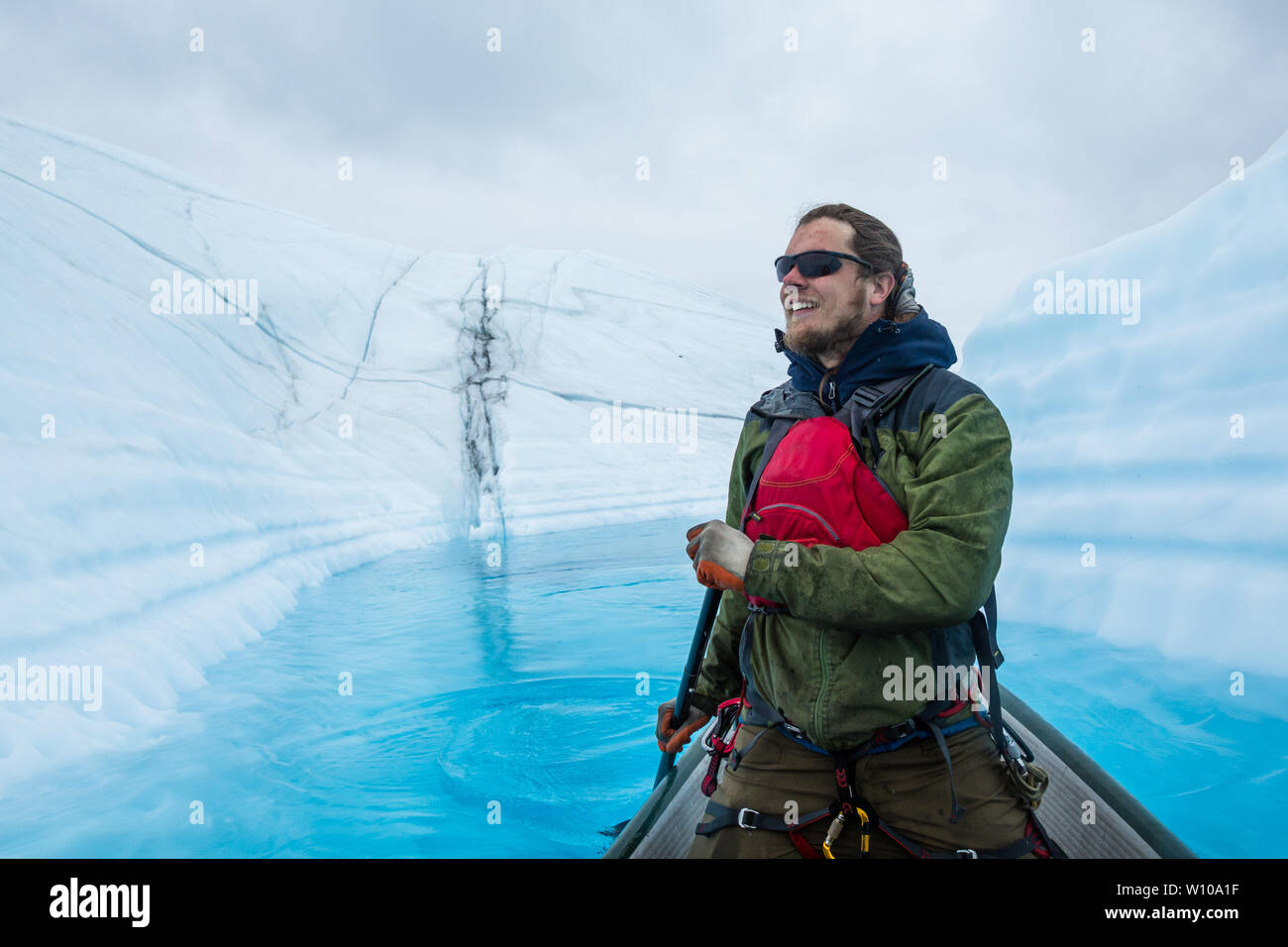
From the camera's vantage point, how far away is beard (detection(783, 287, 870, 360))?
1.69 meters

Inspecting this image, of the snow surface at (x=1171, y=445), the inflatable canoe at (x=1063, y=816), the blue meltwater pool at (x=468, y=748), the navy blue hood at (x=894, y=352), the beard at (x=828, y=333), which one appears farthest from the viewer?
the snow surface at (x=1171, y=445)

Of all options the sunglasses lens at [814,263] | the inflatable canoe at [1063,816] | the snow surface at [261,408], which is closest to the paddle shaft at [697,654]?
the inflatable canoe at [1063,816]

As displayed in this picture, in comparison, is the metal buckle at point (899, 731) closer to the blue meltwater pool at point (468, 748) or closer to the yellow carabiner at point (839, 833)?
the yellow carabiner at point (839, 833)

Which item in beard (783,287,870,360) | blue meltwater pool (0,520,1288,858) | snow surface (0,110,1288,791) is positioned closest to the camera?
beard (783,287,870,360)

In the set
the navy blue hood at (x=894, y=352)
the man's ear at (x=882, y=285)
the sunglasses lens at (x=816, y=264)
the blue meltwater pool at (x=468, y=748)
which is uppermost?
the sunglasses lens at (x=816, y=264)

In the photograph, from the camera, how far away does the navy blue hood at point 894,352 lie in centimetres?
158

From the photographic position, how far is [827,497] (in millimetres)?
1531

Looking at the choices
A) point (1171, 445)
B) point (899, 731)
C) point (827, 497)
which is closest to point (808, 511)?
point (827, 497)

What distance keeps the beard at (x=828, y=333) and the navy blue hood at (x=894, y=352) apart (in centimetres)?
5

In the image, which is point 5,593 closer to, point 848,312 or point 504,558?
point 848,312

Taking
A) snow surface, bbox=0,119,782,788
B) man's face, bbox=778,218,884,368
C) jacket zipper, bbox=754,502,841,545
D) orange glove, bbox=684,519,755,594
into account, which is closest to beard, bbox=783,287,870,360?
man's face, bbox=778,218,884,368

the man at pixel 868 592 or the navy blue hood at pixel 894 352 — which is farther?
the navy blue hood at pixel 894 352

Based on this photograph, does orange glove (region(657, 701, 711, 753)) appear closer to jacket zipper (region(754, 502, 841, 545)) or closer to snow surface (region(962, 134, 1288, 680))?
jacket zipper (region(754, 502, 841, 545))

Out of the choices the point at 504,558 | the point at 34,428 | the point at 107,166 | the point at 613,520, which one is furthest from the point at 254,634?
the point at 107,166
